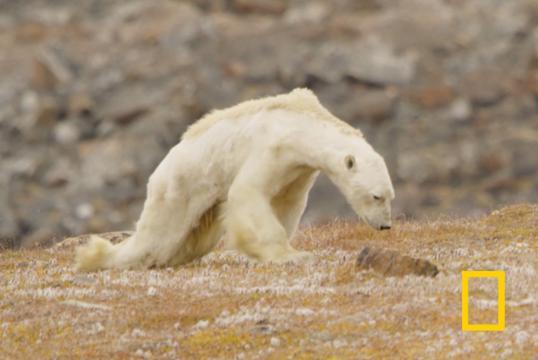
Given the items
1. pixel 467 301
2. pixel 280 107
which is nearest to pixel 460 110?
pixel 280 107

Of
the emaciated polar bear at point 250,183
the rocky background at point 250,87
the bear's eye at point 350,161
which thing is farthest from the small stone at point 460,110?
the bear's eye at point 350,161

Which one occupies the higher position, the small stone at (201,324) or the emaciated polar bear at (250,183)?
the emaciated polar bear at (250,183)

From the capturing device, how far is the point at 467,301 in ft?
56.5

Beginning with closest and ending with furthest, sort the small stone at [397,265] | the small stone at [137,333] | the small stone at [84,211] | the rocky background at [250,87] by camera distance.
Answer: the small stone at [137,333], the small stone at [397,265], the small stone at [84,211], the rocky background at [250,87]

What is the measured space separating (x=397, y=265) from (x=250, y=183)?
9.93ft

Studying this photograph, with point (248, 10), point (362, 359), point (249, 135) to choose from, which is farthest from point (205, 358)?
point (248, 10)

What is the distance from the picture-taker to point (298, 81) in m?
107

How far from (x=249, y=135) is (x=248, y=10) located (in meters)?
102

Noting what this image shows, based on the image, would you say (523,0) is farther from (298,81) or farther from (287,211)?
(287,211)

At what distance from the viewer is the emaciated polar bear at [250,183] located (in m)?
21.0

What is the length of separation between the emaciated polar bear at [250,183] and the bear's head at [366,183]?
0.01m

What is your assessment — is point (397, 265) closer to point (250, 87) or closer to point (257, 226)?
point (257, 226)

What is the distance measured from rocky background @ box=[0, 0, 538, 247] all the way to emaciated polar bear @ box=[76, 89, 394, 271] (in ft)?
176

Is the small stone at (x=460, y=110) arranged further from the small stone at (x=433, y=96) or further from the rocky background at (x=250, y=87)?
the small stone at (x=433, y=96)
